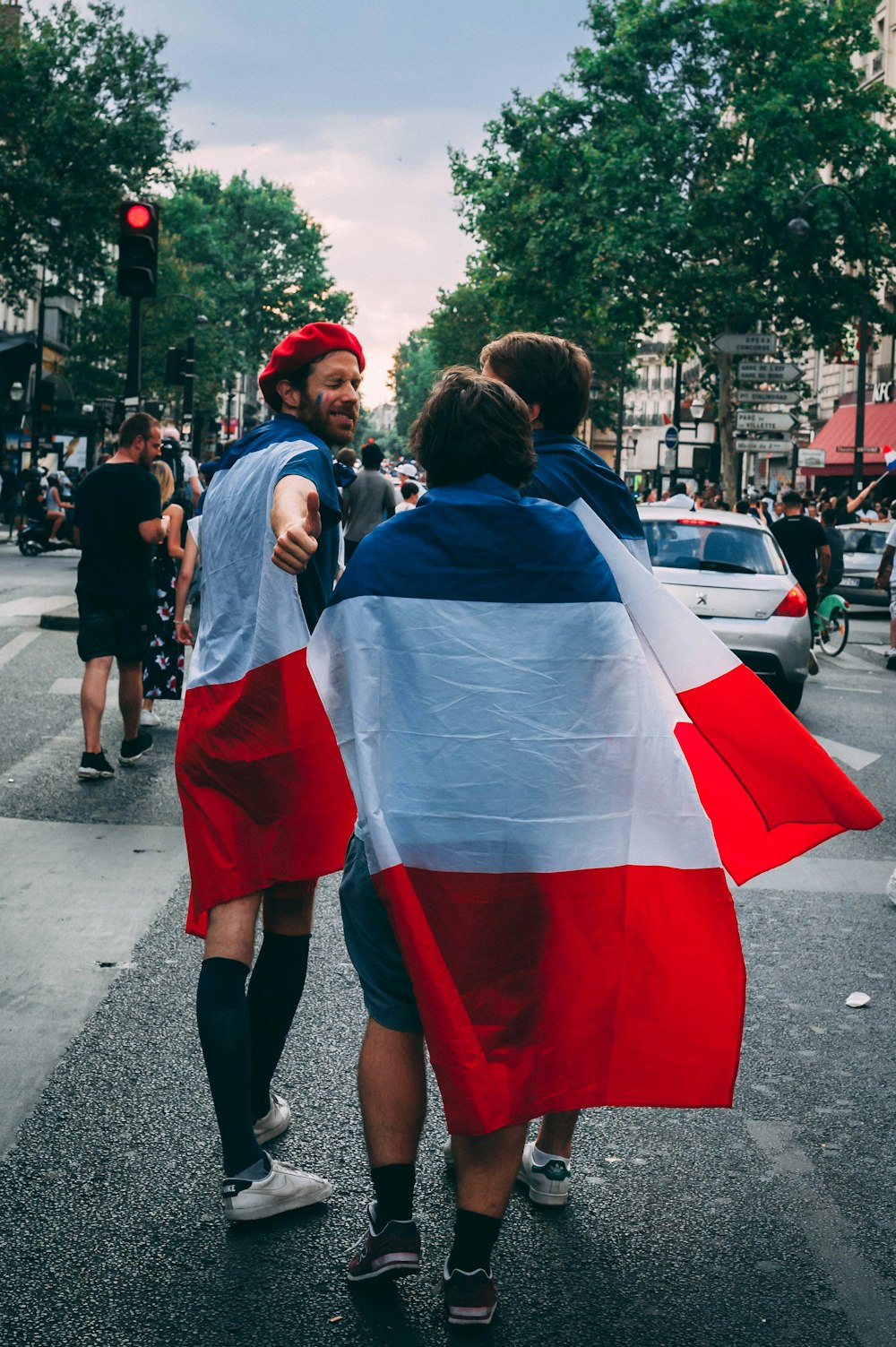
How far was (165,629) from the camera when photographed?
9562mm

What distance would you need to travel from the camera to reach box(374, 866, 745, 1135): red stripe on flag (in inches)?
112

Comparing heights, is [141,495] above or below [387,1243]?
above

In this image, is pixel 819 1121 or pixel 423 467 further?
pixel 819 1121

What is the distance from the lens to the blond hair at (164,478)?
9961 mm

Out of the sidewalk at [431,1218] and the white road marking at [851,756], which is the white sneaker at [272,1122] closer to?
the sidewalk at [431,1218]

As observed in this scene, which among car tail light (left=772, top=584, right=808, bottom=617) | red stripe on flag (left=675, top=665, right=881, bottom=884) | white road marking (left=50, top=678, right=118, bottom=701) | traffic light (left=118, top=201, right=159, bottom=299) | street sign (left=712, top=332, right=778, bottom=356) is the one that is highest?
street sign (left=712, top=332, right=778, bottom=356)

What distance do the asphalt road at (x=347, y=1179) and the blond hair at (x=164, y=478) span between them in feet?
13.7

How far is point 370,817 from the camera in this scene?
9.45 feet

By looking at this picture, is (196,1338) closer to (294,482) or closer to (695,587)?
(294,482)

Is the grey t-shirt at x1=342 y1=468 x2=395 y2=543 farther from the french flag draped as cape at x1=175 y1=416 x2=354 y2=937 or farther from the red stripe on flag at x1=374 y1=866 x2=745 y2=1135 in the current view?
the red stripe on flag at x1=374 y1=866 x2=745 y2=1135

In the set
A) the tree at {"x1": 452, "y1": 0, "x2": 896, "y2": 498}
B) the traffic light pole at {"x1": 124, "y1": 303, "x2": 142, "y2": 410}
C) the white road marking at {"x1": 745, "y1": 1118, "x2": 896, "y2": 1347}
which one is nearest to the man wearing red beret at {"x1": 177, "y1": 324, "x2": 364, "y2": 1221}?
the white road marking at {"x1": 745, "y1": 1118, "x2": 896, "y2": 1347}

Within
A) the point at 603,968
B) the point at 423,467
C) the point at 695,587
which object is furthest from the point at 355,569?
the point at 695,587

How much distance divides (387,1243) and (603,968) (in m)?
0.67

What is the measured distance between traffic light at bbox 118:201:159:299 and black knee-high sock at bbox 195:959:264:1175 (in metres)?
9.83
